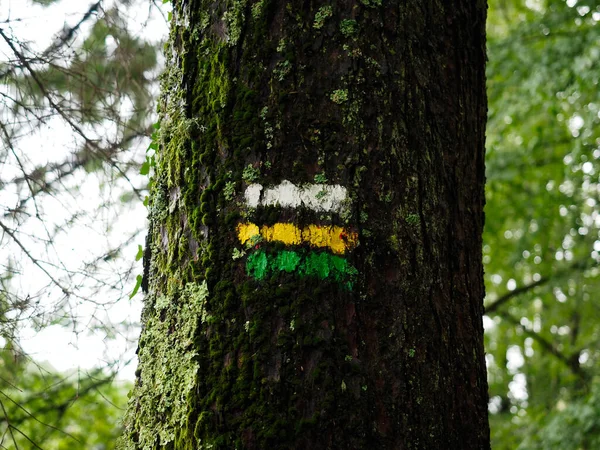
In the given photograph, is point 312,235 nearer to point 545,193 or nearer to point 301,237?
point 301,237

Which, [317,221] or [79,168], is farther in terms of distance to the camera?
[79,168]

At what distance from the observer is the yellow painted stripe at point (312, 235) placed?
1.17m

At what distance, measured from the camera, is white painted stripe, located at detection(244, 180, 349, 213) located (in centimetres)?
119

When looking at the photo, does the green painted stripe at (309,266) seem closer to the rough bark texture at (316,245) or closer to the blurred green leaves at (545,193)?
the rough bark texture at (316,245)

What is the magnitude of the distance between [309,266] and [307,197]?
0.14 metres

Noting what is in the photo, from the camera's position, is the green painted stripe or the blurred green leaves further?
the blurred green leaves

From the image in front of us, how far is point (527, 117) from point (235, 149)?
5871mm

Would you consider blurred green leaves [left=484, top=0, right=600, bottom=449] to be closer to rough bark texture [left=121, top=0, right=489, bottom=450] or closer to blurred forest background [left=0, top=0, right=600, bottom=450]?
blurred forest background [left=0, top=0, right=600, bottom=450]

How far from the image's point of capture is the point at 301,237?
1175mm

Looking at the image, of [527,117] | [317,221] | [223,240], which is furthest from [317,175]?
[527,117]

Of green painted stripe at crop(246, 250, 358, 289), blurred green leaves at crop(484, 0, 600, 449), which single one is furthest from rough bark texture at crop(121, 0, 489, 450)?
blurred green leaves at crop(484, 0, 600, 449)

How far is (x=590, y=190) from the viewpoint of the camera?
6984mm

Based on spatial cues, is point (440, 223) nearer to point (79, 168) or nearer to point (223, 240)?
point (223, 240)

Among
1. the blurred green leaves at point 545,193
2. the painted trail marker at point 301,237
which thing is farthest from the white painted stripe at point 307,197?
the blurred green leaves at point 545,193
